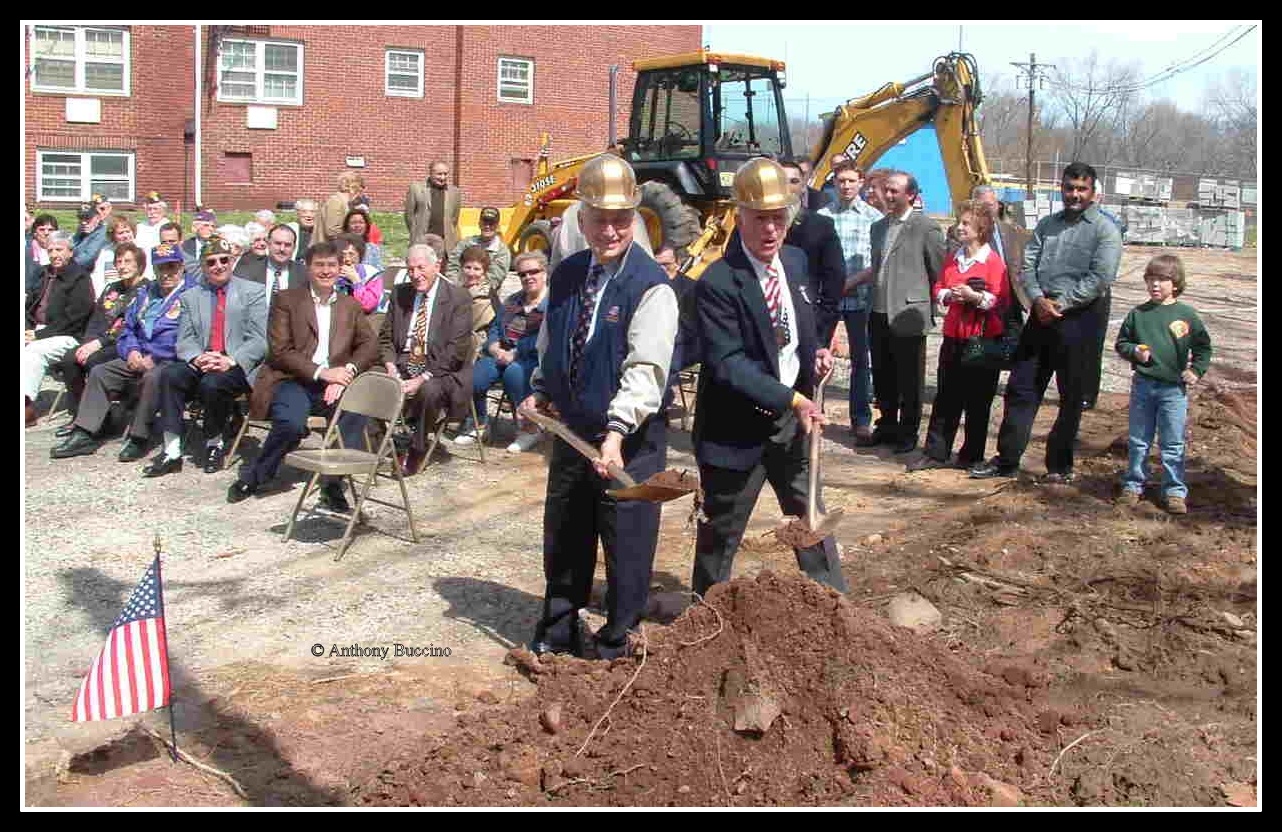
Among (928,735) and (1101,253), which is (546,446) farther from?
(928,735)

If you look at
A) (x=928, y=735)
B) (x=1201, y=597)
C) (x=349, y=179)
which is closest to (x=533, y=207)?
(x=349, y=179)

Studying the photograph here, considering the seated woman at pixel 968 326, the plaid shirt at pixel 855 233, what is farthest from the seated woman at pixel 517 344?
the seated woman at pixel 968 326

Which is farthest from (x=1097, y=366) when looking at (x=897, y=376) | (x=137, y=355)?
(x=137, y=355)

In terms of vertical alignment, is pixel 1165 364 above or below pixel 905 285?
below

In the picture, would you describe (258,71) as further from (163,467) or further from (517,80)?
(163,467)

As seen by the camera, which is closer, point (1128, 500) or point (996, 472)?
point (1128, 500)

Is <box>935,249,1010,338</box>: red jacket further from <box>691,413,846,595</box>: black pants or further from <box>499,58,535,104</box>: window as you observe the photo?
<box>499,58,535,104</box>: window

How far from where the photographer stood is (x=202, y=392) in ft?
31.4

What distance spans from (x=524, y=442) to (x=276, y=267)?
2.18 metres

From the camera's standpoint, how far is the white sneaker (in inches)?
396

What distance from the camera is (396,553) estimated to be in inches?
299

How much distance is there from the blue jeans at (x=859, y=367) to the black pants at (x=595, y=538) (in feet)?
15.2

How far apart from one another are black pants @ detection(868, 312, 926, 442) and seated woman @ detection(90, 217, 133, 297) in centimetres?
641

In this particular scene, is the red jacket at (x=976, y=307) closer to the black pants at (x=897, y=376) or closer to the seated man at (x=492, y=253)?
the black pants at (x=897, y=376)
